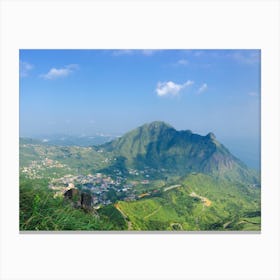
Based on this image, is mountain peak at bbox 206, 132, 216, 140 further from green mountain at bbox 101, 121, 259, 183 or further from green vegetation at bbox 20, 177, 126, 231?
green vegetation at bbox 20, 177, 126, 231

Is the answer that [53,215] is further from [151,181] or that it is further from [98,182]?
[151,181]

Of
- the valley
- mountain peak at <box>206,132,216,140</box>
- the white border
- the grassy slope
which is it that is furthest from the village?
mountain peak at <box>206,132,216,140</box>

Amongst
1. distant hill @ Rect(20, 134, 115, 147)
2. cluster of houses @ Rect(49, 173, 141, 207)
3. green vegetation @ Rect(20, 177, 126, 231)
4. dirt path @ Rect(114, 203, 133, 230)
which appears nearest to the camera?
green vegetation @ Rect(20, 177, 126, 231)

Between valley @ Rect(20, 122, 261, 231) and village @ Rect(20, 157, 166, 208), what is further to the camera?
village @ Rect(20, 157, 166, 208)

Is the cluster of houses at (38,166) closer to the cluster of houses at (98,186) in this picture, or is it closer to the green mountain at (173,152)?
the cluster of houses at (98,186)

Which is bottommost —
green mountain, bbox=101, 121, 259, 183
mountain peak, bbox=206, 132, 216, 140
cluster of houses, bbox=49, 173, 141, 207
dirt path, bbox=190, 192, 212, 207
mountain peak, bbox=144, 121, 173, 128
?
dirt path, bbox=190, 192, 212, 207
